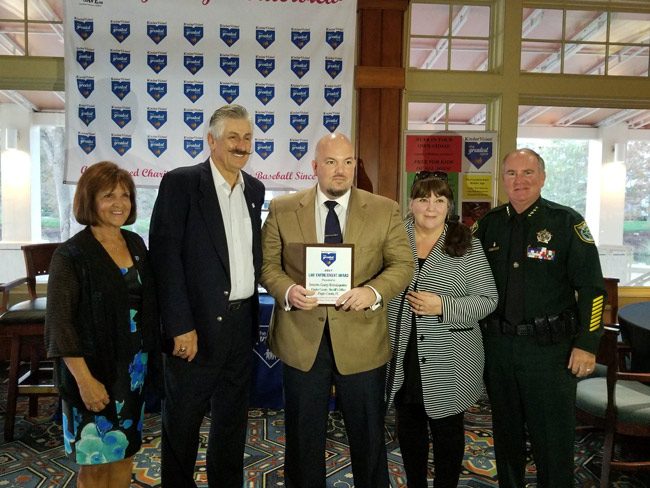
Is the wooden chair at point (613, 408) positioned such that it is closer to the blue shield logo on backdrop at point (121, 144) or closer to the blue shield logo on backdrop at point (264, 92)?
the blue shield logo on backdrop at point (264, 92)

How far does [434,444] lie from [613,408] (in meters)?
0.95

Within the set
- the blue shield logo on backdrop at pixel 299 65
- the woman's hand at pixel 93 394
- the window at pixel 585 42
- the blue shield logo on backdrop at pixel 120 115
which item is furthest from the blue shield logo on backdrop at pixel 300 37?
the woman's hand at pixel 93 394

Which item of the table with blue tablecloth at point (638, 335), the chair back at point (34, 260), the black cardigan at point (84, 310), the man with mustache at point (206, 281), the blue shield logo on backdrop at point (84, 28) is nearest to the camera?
the black cardigan at point (84, 310)

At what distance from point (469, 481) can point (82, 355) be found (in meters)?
1.99

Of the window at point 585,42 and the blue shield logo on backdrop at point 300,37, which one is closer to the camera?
the blue shield logo on backdrop at point 300,37

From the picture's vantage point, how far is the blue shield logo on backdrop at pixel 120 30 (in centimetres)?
371

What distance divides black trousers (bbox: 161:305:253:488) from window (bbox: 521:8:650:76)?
3.65 metres

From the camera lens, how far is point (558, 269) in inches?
82.3

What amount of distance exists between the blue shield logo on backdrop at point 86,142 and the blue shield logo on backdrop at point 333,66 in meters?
1.88

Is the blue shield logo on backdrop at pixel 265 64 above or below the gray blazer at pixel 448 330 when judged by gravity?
above

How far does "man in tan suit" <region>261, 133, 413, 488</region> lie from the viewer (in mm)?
1890

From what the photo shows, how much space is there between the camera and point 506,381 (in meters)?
2.12

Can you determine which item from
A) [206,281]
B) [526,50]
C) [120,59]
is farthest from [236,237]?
[526,50]

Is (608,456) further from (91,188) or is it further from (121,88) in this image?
(121,88)
